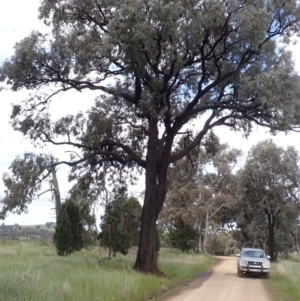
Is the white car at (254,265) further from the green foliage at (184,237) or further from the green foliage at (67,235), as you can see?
the green foliage at (184,237)

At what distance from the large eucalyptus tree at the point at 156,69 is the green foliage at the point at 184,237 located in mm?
33331

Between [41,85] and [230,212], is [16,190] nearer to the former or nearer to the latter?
[41,85]

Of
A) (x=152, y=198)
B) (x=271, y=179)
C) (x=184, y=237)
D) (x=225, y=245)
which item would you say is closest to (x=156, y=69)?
(x=152, y=198)

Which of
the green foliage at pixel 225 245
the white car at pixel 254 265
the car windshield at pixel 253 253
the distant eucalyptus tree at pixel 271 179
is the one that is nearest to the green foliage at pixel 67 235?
the white car at pixel 254 265

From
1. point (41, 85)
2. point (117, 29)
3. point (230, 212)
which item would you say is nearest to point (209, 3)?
point (117, 29)

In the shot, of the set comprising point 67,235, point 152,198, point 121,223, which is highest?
point 152,198

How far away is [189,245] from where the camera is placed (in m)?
56.0

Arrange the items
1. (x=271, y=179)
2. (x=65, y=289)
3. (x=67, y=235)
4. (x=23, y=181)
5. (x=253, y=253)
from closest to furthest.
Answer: (x=65, y=289) → (x=23, y=181) → (x=253, y=253) → (x=67, y=235) → (x=271, y=179)

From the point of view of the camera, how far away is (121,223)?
82.9ft

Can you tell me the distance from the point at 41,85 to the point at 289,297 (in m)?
14.1

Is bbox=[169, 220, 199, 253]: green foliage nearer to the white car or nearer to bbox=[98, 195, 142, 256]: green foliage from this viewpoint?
bbox=[98, 195, 142, 256]: green foliage

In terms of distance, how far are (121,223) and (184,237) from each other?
33193 millimetres

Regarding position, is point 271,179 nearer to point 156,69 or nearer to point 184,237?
point 184,237

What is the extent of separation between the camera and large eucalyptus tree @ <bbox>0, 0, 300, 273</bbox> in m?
18.3
